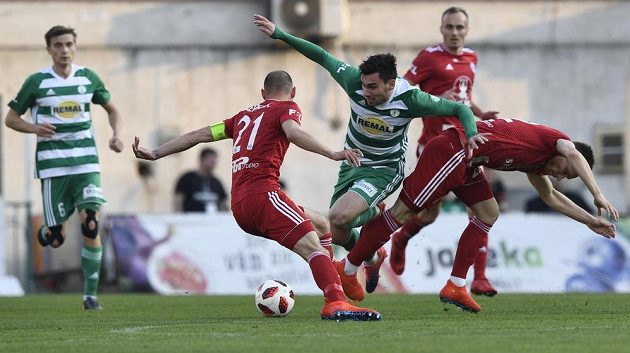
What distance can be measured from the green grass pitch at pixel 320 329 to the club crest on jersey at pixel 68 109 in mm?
1806

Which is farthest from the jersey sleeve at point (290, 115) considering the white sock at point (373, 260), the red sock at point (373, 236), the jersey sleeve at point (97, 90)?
the jersey sleeve at point (97, 90)

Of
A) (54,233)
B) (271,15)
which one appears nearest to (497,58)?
(271,15)

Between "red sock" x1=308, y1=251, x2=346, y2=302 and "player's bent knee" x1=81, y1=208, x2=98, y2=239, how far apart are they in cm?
329

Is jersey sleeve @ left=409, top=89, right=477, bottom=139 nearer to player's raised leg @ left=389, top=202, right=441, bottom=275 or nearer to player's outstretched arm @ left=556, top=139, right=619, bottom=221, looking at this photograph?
player's outstretched arm @ left=556, top=139, right=619, bottom=221

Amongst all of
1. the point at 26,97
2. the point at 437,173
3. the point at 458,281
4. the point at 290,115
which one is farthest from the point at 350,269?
the point at 26,97

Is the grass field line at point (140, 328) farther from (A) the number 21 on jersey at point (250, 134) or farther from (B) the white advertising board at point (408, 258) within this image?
(B) the white advertising board at point (408, 258)

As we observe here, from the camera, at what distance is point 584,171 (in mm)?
10883

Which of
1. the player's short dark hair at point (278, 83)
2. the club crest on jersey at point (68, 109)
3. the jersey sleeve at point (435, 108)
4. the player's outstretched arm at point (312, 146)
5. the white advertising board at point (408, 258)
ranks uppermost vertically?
the player's short dark hair at point (278, 83)

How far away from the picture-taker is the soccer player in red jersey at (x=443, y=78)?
13.4 metres

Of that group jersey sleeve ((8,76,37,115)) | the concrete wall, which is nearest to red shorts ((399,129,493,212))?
jersey sleeve ((8,76,37,115))

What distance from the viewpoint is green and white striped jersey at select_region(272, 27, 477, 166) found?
36.7ft

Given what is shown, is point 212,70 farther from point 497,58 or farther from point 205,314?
point 205,314

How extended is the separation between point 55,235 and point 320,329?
448 cm

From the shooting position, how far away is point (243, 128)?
432 inches
